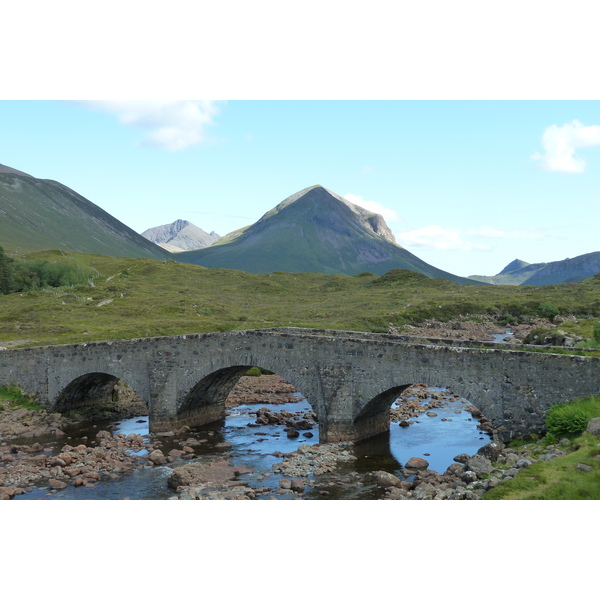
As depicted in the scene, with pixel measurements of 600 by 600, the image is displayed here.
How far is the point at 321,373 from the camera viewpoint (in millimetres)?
27922

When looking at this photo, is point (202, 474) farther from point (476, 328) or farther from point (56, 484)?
point (476, 328)

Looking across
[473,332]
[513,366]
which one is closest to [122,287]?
[473,332]

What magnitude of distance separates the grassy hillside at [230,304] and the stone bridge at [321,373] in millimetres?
10992

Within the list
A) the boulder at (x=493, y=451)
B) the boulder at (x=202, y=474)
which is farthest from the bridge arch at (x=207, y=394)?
the boulder at (x=493, y=451)

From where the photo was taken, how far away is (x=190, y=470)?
25.5 m

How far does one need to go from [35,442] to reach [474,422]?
2459 cm

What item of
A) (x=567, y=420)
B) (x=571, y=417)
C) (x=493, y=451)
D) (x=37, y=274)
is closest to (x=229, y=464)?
(x=493, y=451)

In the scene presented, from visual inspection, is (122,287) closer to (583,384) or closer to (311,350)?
(311,350)

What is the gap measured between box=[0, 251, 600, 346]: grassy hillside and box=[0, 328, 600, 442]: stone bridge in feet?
36.1

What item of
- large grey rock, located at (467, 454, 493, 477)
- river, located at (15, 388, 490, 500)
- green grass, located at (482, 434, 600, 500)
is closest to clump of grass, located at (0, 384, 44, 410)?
river, located at (15, 388, 490, 500)

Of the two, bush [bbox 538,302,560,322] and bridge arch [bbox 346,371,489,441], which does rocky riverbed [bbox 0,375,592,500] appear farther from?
bush [bbox 538,302,560,322]

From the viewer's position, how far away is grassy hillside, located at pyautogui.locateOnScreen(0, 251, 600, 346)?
190 feet

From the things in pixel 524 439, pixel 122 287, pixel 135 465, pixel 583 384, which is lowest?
pixel 135 465

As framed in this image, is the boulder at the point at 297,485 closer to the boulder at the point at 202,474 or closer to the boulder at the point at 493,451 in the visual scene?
the boulder at the point at 202,474
